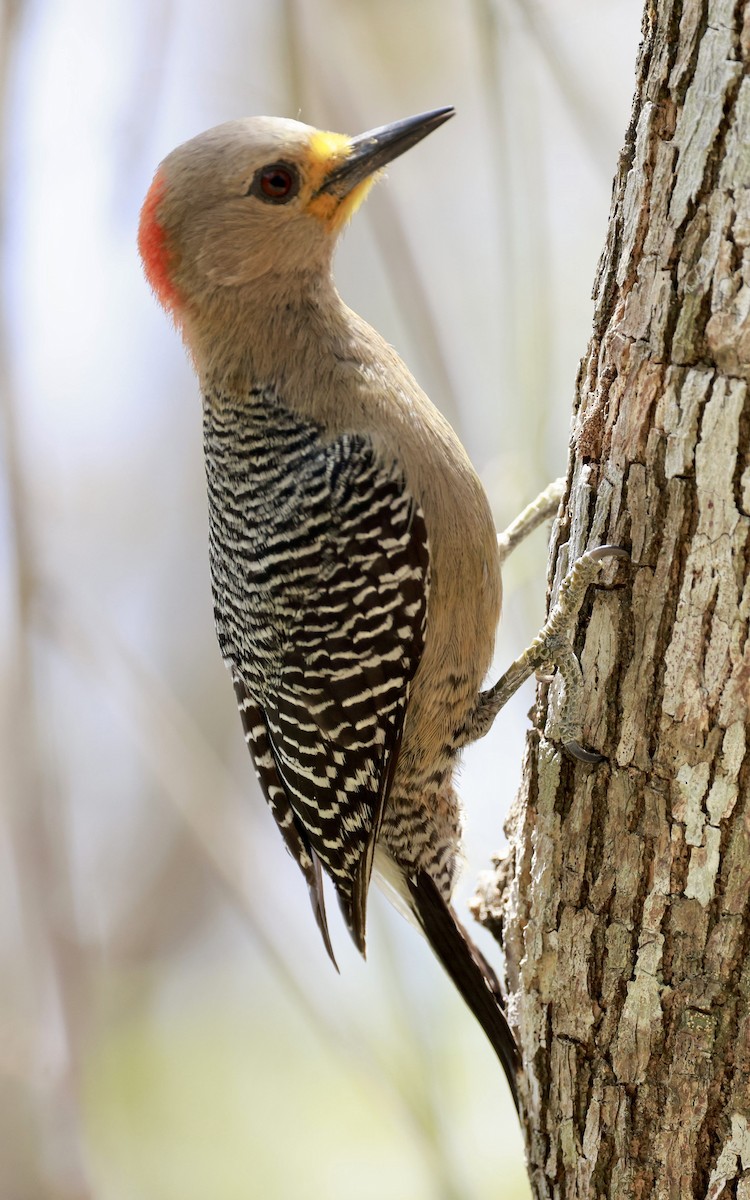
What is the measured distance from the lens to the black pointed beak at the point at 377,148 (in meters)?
2.91

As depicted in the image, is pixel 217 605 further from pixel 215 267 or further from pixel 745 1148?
pixel 745 1148

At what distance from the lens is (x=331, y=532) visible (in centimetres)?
291

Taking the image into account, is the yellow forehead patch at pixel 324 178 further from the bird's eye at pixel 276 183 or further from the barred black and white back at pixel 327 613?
the barred black and white back at pixel 327 613

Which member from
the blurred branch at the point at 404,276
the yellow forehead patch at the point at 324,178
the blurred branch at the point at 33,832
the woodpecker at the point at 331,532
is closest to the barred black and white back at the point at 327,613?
the woodpecker at the point at 331,532

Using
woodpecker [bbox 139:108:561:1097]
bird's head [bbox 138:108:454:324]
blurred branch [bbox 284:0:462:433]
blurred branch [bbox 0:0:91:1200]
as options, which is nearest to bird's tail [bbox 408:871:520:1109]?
woodpecker [bbox 139:108:561:1097]

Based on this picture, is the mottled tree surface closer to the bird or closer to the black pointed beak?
the bird

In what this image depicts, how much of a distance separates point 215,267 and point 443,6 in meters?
2.89

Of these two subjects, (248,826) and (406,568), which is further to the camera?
(248,826)

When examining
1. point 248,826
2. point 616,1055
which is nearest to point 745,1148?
point 616,1055

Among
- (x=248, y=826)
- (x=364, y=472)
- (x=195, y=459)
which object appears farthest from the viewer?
(x=195, y=459)

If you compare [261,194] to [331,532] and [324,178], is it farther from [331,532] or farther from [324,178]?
[331,532]

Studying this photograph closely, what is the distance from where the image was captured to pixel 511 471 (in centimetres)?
341

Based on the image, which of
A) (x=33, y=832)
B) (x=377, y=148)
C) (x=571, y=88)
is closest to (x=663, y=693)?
(x=377, y=148)

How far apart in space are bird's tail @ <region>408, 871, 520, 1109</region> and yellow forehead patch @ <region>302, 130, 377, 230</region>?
1.89 meters
